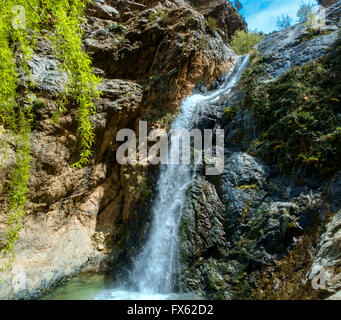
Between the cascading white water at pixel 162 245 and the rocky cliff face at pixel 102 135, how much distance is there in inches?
39.4

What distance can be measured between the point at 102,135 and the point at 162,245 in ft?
17.4

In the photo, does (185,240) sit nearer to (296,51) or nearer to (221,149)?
(221,149)

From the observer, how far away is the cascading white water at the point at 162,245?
6.00 meters

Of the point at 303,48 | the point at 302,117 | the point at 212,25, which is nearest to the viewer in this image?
the point at 302,117

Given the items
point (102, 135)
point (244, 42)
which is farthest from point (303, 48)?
point (244, 42)

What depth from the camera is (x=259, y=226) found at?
17.4ft

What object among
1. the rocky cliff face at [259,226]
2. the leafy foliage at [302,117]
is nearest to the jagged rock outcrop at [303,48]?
the rocky cliff face at [259,226]

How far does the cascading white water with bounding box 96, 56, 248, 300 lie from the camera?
19.7ft

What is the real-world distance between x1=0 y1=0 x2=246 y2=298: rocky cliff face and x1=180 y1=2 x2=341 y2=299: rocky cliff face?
296 cm

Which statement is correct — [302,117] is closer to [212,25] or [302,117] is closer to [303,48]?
[303,48]

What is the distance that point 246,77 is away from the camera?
30.8 feet

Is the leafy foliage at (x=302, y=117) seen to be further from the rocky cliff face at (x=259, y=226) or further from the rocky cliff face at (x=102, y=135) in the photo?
the rocky cliff face at (x=102, y=135)

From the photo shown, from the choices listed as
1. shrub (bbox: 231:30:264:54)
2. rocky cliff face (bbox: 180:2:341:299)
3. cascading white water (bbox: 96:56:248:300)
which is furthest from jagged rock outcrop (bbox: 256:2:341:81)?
shrub (bbox: 231:30:264:54)

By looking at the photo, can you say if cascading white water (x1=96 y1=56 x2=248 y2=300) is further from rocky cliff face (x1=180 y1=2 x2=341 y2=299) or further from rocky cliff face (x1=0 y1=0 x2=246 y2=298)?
A: rocky cliff face (x1=0 y1=0 x2=246 y2=298)
